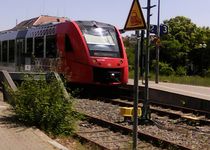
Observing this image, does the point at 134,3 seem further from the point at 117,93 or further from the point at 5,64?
the point at 5,64

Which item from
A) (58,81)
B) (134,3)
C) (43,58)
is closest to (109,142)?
(58,81)

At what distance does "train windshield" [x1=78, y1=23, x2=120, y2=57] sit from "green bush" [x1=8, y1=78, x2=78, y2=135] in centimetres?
770

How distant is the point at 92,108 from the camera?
15.7 meters

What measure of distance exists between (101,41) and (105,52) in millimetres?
477

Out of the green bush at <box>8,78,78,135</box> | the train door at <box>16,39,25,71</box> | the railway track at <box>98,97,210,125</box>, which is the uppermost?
the train door at <box>16,39,25,71</box>

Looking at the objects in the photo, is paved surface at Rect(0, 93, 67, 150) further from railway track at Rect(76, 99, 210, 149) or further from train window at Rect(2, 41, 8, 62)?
train window at Rect(2, 41, 8, 62)

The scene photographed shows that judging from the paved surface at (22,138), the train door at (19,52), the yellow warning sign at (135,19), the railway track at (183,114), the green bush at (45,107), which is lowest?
the railway track at (183,114)

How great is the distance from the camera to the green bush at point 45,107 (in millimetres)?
10094

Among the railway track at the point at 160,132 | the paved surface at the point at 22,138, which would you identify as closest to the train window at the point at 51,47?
the railway track at the point at 160,132

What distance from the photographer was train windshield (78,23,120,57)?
18.6 m

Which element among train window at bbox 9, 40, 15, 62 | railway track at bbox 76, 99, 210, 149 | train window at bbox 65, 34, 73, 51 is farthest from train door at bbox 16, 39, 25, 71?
railway track at bbox 76, 99, 210, 149

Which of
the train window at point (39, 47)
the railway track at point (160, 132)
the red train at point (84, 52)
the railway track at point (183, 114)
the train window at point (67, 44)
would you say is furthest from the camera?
the train window at point (39, 47)

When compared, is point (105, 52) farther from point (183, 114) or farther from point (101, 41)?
point (183, 114)

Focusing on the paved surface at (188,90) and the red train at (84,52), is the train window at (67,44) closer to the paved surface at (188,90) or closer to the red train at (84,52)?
the red train at (84,52)
